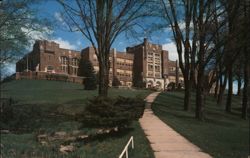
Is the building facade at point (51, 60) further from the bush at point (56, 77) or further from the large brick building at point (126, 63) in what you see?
the bush at point (56, 77)

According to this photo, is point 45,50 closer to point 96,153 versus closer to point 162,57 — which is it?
point 162,57

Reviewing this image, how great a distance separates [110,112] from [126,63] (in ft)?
332

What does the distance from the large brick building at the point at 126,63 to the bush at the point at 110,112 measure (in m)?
78.4

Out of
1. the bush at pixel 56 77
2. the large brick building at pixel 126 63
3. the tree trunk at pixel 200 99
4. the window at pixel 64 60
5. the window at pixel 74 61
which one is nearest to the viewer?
the tree trunk at pixel 200 99

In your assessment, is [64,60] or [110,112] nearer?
[110,112]

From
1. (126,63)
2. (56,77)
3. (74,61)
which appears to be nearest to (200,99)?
(56,77)

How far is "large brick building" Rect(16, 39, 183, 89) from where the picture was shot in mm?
Answer: 94938

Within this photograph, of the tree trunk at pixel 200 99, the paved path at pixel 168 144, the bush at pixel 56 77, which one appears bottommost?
the paved path at pixel 168 144

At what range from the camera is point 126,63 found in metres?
115

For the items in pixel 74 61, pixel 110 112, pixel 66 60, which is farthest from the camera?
pixel 74 61

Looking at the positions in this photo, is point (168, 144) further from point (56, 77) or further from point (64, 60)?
point (64, 60)

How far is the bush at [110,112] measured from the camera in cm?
1395

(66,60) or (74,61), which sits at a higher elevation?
(66,60)

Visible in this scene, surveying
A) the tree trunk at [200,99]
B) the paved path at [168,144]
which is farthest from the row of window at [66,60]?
the paved path at [168,144]
